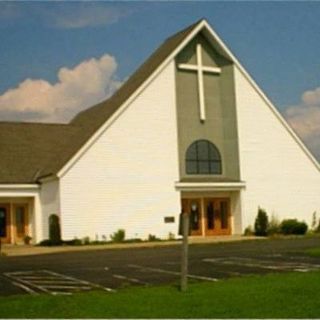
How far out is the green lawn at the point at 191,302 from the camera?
34.8 feet

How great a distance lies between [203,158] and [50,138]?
342 inches

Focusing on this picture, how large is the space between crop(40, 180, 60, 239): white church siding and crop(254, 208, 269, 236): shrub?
10996 mm

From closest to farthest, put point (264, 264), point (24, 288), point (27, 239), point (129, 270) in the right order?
point (24, 288)
point (129, 270)
point (264, 264)
point (27, 239)

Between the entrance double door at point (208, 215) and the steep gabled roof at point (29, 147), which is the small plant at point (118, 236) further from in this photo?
the steep gabled roof at point (29, 147)

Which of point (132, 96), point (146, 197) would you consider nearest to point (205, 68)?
point (132, 96)

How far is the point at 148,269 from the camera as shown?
60.8 feet

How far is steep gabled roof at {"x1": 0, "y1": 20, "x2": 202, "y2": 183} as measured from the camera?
36188 mm

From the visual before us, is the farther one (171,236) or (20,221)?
(20,221)

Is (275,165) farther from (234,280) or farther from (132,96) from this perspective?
(234,280)

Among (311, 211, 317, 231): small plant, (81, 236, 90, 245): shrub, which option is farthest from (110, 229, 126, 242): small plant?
(311, 211, 317, 231): small plant

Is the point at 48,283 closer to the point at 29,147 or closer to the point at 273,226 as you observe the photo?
the point at 29,147

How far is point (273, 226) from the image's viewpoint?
39000 mm

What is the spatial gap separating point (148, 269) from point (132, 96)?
1879 cm

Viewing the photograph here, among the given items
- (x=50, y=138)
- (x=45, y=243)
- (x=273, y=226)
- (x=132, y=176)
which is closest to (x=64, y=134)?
(x=50, y=138)
